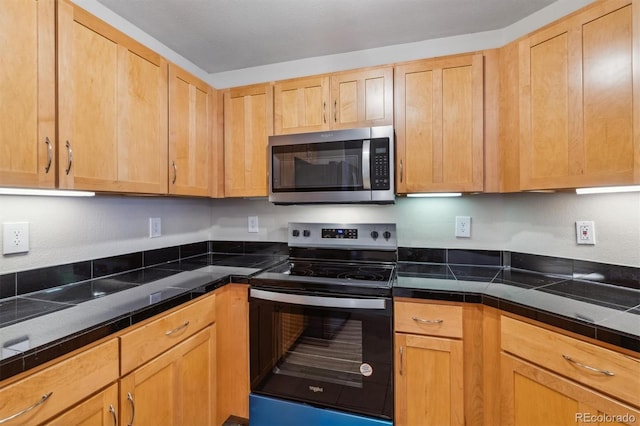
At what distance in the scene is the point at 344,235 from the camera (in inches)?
78.5

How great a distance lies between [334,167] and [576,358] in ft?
4.36

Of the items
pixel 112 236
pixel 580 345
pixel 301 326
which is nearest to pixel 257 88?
pixel 112 236

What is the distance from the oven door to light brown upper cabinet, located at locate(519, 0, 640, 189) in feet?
3.28

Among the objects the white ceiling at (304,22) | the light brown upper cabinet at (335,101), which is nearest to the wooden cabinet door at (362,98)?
the light brown upper cabinet at (335,101)

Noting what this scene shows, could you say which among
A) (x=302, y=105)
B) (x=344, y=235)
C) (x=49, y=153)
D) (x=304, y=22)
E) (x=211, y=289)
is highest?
(x=304, y=22)

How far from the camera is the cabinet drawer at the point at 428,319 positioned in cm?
135

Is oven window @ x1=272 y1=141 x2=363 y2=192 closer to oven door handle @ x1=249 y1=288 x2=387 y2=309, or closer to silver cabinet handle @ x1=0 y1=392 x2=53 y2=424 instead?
oven door handle @ x1=249 y1=288 x2=387 y2=309

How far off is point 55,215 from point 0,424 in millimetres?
949

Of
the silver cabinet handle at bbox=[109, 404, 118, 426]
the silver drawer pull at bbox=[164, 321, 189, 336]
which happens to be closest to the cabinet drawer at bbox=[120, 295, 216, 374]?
the silver drawer pull at bbox=[164, 321, 189, 336]

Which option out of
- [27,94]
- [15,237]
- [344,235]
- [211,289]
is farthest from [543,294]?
[15,237]

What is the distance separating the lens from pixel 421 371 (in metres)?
1.38

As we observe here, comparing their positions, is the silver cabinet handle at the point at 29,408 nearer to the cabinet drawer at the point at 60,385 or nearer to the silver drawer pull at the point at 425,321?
the cabinet drawer at the point at 60,385

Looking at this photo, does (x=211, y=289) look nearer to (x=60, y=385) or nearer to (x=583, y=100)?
(x=60, y=385)

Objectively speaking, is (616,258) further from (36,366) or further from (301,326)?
(36,366)
